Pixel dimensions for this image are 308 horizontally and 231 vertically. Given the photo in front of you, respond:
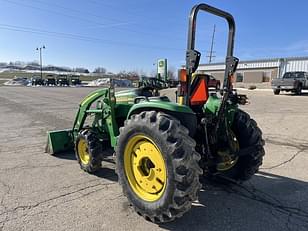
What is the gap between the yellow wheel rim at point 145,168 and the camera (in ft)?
9.80

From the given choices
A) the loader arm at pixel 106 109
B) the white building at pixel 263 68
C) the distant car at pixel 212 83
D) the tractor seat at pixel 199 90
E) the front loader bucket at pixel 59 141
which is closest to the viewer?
the tractor seat at pixel 199 90

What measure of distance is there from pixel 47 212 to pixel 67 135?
2.46m

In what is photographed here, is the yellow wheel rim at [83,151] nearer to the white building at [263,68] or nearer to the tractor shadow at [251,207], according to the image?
the tractor shadow at [251,207]

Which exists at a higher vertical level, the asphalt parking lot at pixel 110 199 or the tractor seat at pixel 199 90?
the tractor seat at pixel 199 90

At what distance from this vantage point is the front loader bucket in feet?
17.7

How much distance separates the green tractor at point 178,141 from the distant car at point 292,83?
2114cm

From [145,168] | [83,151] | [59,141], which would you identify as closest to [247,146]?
[145,168]

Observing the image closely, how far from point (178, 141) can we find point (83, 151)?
2526 mm

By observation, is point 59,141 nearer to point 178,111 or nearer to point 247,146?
point 178,111

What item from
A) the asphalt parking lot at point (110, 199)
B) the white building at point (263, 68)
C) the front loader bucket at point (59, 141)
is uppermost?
the white building at point (263, 68)

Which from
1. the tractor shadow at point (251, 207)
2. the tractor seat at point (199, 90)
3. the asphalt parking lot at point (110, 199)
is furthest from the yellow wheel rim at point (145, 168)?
the tractor seat at point (199, 90)

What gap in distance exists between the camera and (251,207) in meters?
3.37

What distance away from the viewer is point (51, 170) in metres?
4.62

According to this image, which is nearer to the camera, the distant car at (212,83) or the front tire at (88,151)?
the distant car at (212,83)
